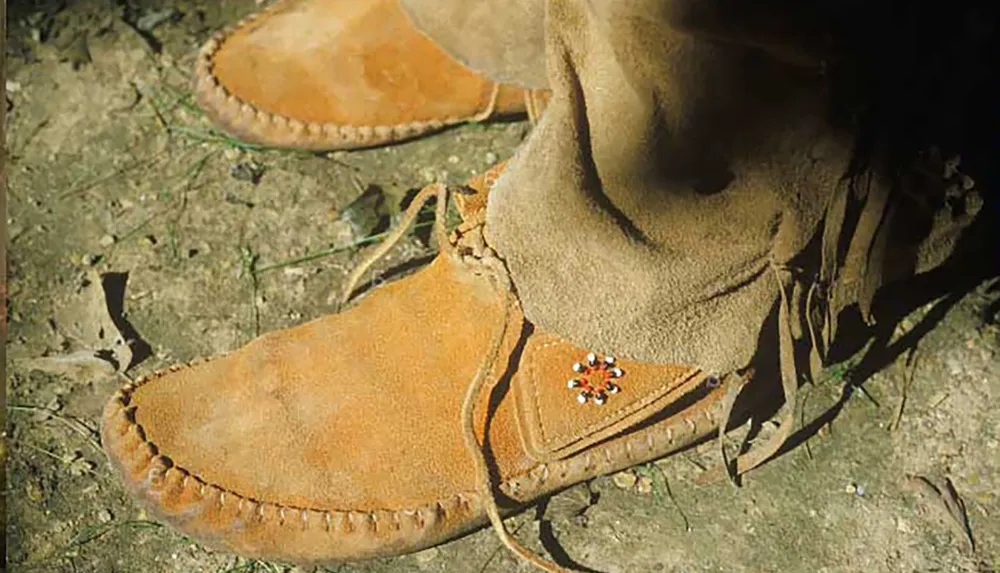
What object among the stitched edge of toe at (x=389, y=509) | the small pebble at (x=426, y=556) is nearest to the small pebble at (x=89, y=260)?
the stitched edge of toe at (x=389, y=509)

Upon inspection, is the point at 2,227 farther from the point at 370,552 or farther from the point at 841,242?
the point at 841,242

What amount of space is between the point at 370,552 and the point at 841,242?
2.35ft

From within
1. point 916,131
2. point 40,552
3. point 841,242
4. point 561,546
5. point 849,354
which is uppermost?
point 916,131

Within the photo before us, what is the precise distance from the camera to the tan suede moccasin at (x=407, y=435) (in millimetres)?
1641

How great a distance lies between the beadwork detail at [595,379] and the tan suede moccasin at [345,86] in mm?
580

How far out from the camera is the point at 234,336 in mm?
2018

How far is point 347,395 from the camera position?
1.68 meters

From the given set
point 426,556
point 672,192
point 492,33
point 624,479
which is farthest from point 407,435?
point 492,33

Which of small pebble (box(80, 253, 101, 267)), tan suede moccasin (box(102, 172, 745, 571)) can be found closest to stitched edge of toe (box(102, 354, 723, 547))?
tan suede moccasin (box(102, 172, 745, 571))

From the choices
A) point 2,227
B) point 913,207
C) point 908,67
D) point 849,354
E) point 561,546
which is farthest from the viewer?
point 2,227

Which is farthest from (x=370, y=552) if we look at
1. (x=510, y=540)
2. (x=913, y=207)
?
(x=913, y=207)

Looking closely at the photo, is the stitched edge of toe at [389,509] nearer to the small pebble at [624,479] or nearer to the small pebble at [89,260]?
the small pebble at [624,479]

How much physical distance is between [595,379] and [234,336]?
0.66 meters

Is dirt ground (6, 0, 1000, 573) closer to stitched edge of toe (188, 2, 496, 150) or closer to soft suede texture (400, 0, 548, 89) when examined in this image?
stitched edge of toe (188, 2, 496, 150)
